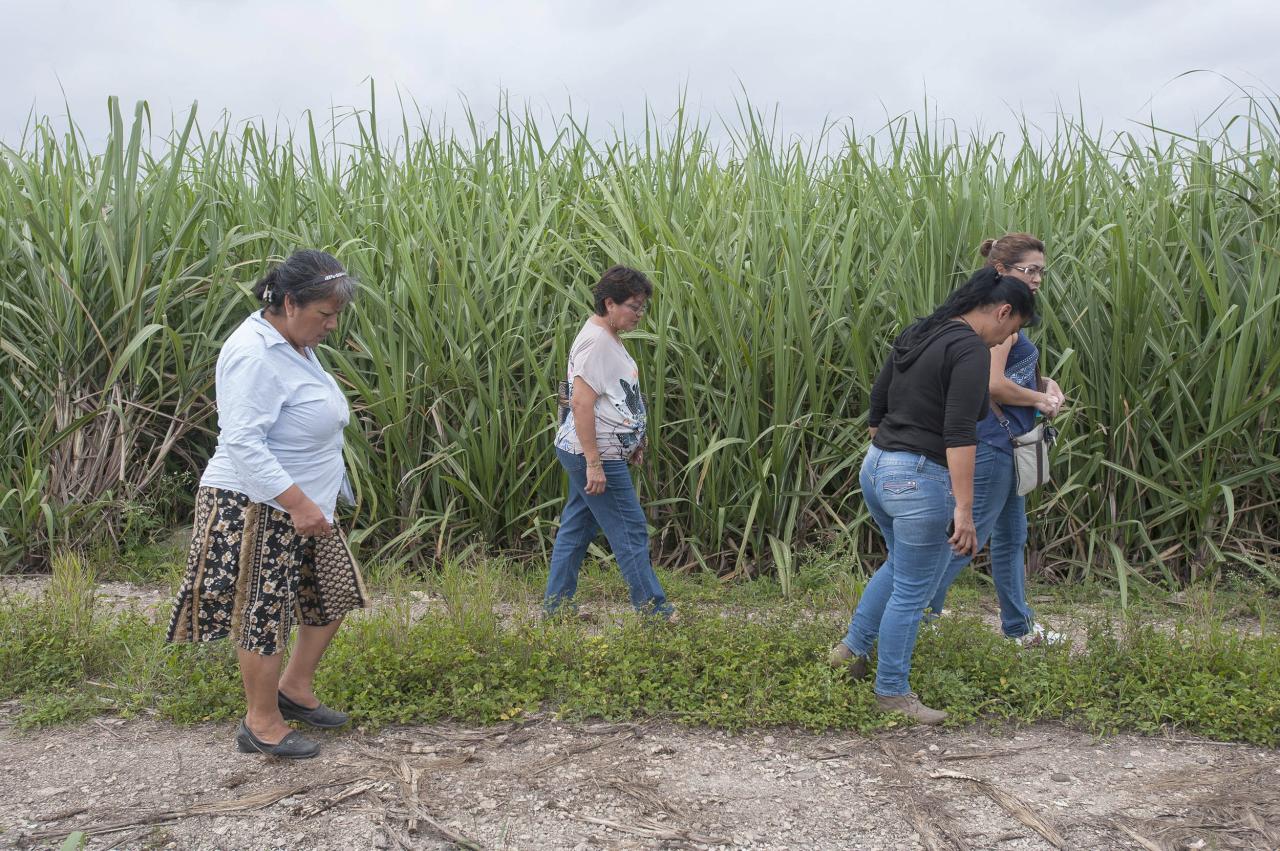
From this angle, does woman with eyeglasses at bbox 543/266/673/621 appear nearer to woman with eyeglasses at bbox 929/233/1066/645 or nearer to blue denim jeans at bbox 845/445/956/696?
blue denim jeans at bbox 845/445/956/696

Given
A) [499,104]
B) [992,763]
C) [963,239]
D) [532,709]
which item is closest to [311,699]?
[532,709]

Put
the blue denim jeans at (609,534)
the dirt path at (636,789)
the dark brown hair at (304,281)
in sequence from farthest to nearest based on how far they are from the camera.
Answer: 1. the blue denim jeans at (609,534)
2. the dark brown hair at (304,281)
3. the dirt path at (636,789)

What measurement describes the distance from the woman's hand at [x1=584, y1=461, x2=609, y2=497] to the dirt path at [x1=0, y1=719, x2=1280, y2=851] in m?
0.96

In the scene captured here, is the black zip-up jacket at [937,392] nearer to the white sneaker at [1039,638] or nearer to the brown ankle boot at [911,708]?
the brown ankle boot at [911,708]

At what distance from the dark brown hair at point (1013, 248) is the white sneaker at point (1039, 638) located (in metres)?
1.48

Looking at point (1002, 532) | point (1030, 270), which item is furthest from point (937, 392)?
point (1002, 532)

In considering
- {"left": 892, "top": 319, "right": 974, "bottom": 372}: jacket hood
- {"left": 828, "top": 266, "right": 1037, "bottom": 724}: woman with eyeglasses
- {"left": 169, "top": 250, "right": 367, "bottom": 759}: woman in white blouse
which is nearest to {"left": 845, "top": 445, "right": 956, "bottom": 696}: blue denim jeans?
{"left": 828, "top": 266, "right": 1037, "bottom": 724}: woman with eyeglasses

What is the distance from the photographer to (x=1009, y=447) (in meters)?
3.72

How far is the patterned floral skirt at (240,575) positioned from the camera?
118 inches

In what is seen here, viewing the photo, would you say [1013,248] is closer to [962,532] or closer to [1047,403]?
[1047,403]

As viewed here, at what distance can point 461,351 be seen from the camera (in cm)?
521

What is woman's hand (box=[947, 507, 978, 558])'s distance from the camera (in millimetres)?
3213

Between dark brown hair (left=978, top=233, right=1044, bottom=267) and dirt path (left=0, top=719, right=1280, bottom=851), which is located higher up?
dark brown hair (left=978, top=233, right=1044, bottom=267)

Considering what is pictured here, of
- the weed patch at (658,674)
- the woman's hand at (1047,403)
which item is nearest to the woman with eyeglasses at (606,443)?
the weed patch at (658,674)
